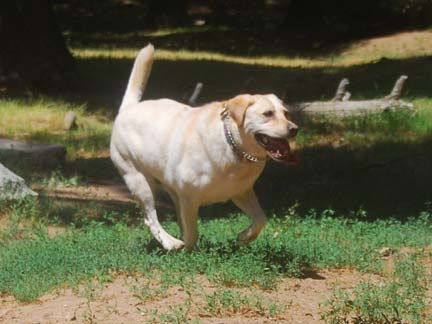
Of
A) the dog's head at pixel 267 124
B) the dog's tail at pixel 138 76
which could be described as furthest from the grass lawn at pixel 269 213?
the dog's tail at pixel 138 76

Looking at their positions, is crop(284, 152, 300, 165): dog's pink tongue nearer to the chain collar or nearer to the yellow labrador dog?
A: the yellow labrador dog

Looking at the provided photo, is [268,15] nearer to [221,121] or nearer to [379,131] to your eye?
[379,131]

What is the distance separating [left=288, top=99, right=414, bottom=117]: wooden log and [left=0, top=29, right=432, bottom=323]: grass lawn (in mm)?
296

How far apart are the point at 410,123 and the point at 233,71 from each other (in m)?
7.23

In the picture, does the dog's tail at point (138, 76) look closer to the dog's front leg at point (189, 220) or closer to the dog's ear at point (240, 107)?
the dog's front leg at point (189, 220)

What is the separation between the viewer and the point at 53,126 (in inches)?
677

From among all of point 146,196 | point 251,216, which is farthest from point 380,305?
point 146,196

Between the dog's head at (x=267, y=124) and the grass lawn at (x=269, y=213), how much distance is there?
797mm

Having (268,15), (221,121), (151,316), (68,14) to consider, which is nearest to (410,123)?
(221,121)

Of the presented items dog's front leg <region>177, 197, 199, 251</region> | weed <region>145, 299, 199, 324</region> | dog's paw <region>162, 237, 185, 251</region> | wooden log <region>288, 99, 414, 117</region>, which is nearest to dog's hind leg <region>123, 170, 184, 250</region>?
dog's paw <region>162, 237, 185, 251</region>

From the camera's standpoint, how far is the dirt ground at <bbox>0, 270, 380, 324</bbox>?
6.38 meters

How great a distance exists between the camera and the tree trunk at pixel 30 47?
62.8ft

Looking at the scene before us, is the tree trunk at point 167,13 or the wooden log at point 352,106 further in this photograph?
the tree trunk at point 167,13

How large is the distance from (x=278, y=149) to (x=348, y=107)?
967cm
